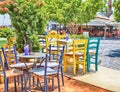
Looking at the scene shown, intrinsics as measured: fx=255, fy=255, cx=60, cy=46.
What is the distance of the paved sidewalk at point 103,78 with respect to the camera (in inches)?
252

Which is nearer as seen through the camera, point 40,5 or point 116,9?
point 40,5

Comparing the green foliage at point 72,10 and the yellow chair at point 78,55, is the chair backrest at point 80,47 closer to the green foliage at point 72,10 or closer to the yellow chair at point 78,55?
the yellow chair at point 78,55

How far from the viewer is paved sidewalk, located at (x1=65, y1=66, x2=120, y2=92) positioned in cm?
639

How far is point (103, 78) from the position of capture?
719cm

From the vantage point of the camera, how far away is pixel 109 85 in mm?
6430

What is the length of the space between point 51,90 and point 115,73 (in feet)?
8.58

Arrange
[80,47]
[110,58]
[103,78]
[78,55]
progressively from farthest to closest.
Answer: [110,58], [78,55], [80,47], [103,78]

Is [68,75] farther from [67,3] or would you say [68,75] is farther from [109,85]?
[67,3]

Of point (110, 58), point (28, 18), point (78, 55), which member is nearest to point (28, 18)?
point (28, 18)

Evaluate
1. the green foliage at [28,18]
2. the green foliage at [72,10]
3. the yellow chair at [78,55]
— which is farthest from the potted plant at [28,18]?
the green foliage at [72,10]

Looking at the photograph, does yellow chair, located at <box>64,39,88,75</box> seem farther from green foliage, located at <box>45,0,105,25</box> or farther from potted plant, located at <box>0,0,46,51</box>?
green foliage, located at <box>45,0,105,25</box>

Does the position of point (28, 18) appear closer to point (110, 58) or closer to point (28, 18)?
point (28, 18)

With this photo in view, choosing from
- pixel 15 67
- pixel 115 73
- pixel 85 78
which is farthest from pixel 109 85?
pixel 15 67

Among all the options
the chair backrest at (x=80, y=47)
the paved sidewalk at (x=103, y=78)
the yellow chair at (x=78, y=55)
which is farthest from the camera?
the yellow chair at (x=78, y=55)
